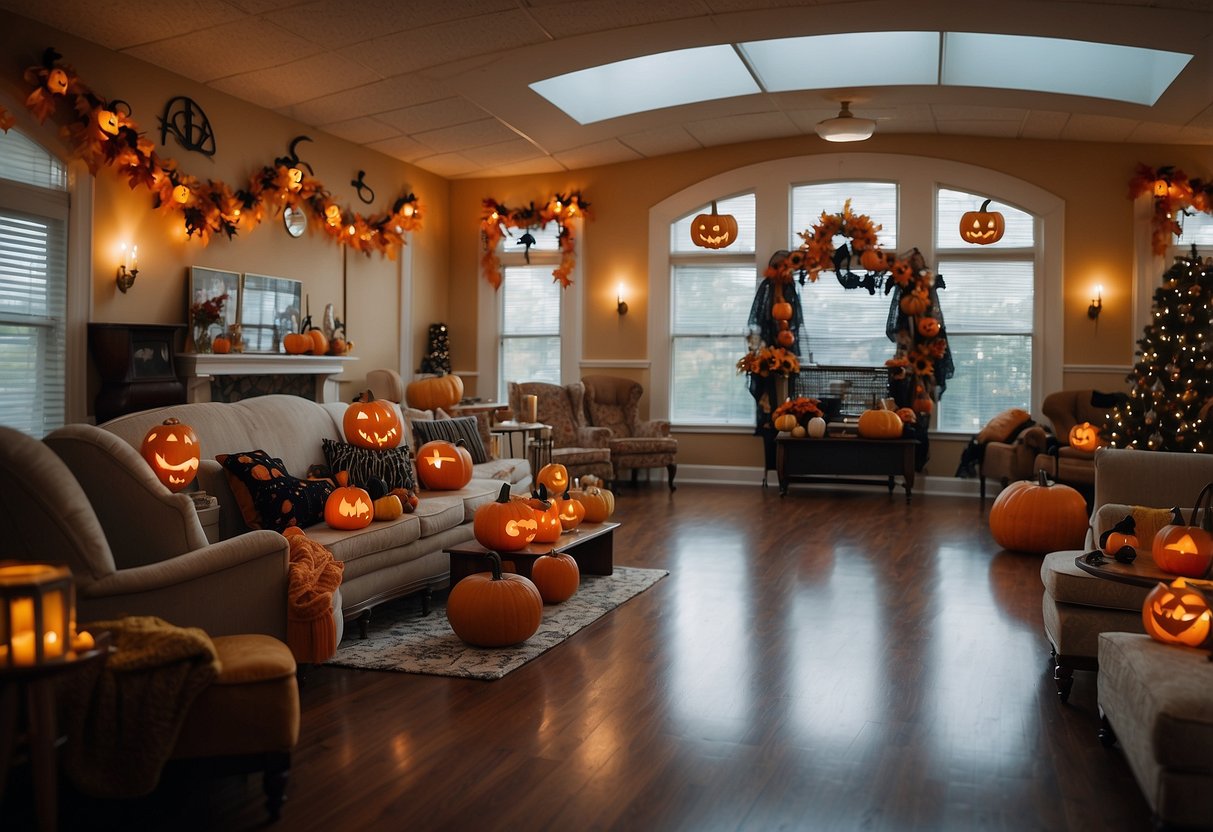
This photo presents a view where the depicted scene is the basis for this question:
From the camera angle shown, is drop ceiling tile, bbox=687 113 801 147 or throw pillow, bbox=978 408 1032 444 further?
drop ceiling tile, bbox=687 113 801 147

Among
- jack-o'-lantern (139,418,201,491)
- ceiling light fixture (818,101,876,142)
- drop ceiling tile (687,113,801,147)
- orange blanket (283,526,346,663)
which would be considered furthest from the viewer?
drop ceiling tile (687,113,801,147)

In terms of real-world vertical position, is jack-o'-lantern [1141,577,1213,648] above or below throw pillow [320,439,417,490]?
below

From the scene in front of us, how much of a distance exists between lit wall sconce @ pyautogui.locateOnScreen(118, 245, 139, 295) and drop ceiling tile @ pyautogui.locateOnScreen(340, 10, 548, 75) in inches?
74.9

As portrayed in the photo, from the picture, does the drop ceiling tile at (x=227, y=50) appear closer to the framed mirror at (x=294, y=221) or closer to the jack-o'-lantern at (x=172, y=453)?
the framed mirror at (x=294, y=221)

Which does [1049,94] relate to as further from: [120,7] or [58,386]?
[58,386]

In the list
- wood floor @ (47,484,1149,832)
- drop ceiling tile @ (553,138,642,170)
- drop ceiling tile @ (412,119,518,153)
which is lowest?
wood floor @ (47,484,1149,832)

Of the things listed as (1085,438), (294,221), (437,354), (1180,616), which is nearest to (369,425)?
(294,221)

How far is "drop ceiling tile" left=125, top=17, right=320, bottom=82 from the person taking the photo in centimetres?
640

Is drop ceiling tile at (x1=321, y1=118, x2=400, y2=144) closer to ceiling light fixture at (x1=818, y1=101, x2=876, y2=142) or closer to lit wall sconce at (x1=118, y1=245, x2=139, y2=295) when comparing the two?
lit wall sconce at (x1=118, y1=245, x2=139, y2=295)

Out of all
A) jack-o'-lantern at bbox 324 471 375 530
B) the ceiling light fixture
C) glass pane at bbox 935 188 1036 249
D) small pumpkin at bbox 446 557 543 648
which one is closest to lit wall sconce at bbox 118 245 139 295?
jack-o'-lantern at bbox 324 471 375 530

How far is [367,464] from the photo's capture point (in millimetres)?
5410

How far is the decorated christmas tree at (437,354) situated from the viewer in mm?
10734

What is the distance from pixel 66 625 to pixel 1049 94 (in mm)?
8011

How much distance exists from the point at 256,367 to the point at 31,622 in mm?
5688
